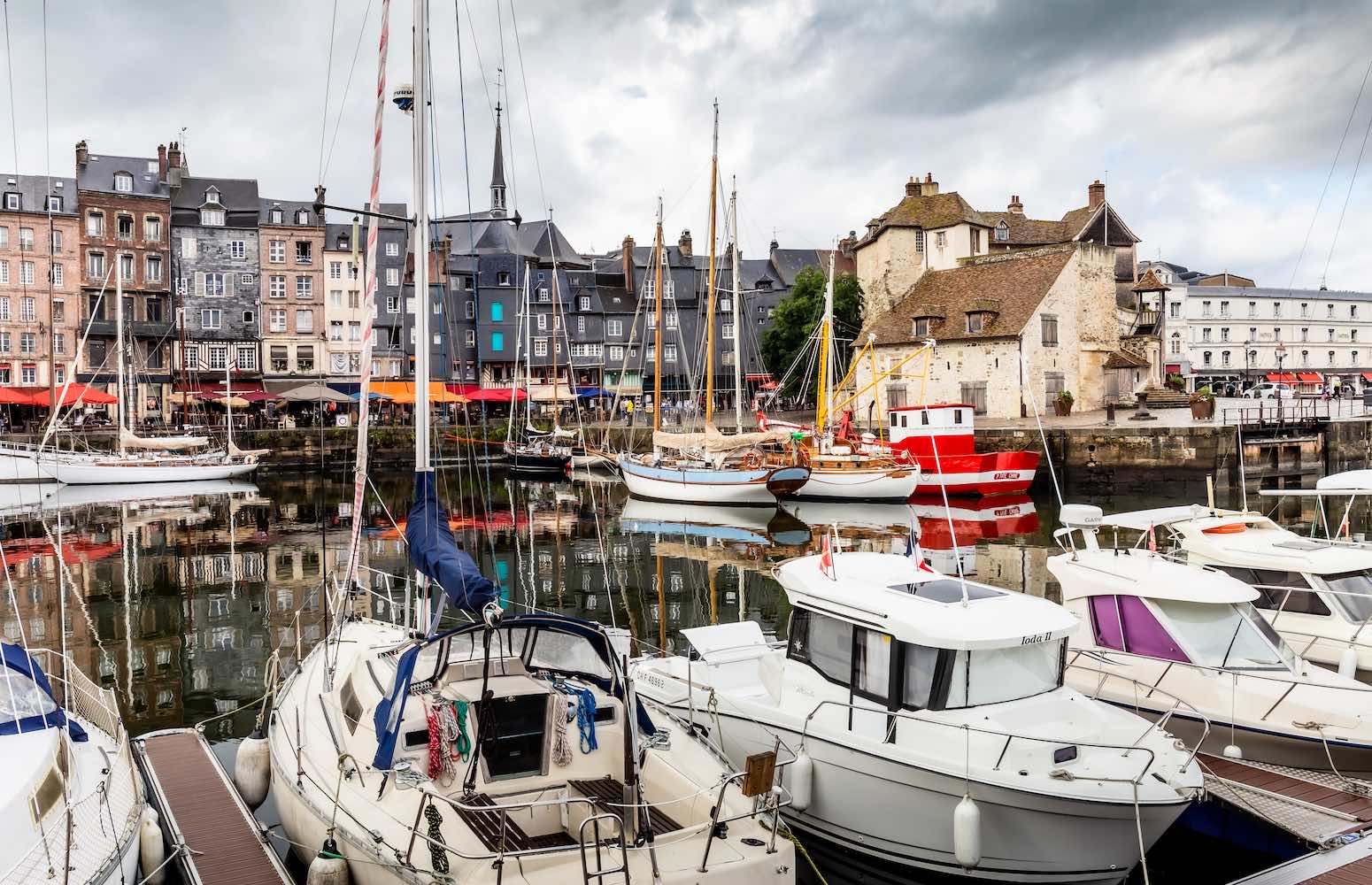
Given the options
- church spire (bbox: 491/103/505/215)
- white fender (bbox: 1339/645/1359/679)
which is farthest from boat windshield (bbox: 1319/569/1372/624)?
church spire (bbox: 491/103/505/215)

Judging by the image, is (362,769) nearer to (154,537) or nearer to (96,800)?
(96,800)

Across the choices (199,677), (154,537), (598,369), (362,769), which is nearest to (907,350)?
(598,369)

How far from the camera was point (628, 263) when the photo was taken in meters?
76.0

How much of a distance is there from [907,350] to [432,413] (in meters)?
31.0

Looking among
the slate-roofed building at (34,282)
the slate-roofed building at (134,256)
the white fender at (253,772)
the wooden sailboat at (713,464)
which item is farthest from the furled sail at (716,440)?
the slate-roofed building at (34,282)

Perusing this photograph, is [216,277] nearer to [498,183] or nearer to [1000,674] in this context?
[498,183]

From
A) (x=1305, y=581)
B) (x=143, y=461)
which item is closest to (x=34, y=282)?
(x=143, y=461)

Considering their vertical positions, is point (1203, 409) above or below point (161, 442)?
above

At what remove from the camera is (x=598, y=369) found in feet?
242

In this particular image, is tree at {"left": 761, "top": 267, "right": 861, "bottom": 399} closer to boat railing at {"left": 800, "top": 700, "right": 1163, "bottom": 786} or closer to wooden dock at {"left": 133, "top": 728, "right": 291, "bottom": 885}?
wooden dock at {"left": 133, "top": 728, "right": 291, "bottom": 885}

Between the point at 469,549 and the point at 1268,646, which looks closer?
the point at 1268,646

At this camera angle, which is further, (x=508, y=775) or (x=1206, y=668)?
(x=1206, y=668)

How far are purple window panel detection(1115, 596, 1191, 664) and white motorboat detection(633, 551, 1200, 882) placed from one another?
2.09 meters

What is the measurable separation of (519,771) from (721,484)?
96.0 feet
